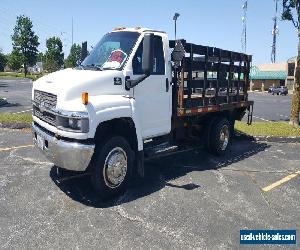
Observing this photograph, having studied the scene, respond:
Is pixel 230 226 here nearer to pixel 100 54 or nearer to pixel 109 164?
pixel 109 164

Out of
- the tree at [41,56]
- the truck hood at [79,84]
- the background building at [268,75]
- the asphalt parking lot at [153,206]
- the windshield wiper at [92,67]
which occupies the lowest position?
the asphalt parking lot at [153,206]

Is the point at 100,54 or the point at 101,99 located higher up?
the point at 100,54

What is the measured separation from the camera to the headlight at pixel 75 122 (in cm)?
514

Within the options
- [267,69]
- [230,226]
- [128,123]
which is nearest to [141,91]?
[128,123]

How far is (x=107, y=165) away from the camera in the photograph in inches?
224

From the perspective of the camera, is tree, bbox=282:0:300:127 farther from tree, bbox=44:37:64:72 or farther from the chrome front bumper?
tree, bbox=44:37:64:72

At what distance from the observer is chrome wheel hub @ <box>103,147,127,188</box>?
570 centimetres

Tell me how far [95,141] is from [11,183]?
1928 millimetres

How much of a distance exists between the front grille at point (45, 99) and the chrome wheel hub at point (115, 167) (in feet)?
3.88

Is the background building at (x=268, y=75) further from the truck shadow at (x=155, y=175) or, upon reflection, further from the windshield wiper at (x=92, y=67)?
the windshield wiper at (x=92, y=67)

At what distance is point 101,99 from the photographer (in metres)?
5.55

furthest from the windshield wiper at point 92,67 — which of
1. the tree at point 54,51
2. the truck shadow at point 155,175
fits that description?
the tree at point 54,51

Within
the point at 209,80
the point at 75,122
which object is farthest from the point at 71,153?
the point at 209,80

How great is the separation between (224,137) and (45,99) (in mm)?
4951
